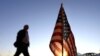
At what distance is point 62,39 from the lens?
21438mm

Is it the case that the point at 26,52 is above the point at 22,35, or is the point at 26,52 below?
below

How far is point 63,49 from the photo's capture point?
21.4 metres

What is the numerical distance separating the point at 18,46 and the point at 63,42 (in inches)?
294

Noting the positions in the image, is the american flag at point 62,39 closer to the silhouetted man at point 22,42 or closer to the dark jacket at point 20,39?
the silhouetted man at point 22,42

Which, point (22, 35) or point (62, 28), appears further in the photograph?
point (62, 28)

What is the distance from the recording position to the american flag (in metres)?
21.3

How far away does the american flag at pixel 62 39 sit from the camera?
69.8ft

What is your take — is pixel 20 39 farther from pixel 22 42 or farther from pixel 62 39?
pixel 62 39

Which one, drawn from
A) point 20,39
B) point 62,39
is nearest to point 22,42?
point 20,39

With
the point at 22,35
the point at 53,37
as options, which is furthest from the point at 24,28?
the point at 53,37

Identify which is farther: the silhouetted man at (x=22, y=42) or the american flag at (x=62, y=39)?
the american flag at (x=62, y=39)

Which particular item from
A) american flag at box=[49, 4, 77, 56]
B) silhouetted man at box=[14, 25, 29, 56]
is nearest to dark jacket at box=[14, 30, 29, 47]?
silhouetted man at box=[14, 25, 29, 56]

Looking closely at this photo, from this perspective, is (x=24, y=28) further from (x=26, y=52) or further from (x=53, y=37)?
(x=53, y=37)

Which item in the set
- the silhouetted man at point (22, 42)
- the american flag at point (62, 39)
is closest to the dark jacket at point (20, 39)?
the silhouetted man at point (22, 42)
